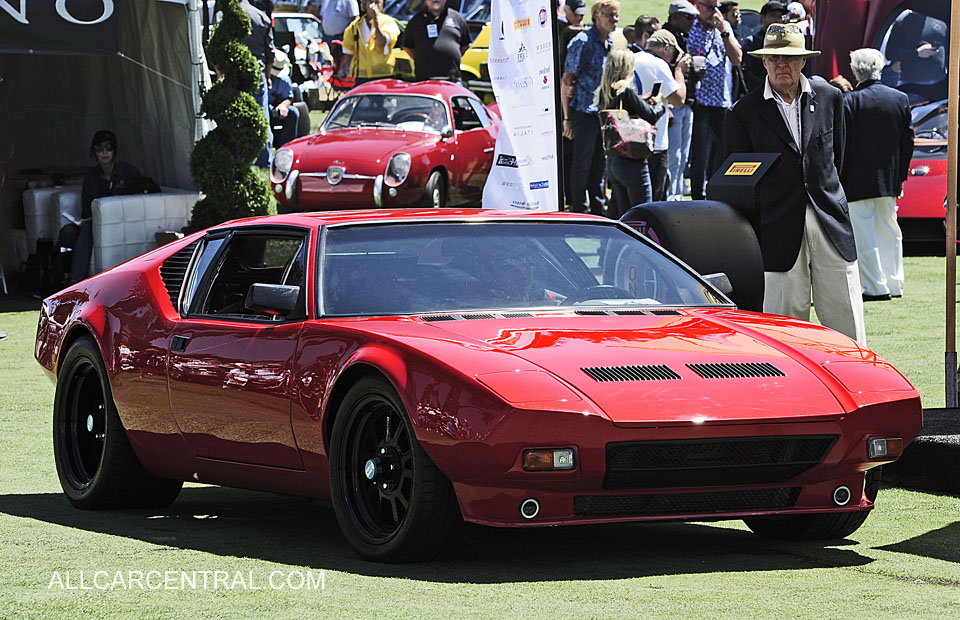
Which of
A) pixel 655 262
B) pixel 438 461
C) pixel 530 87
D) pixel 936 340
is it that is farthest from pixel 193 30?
pixel 438 461

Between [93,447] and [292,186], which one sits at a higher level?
[292,186]

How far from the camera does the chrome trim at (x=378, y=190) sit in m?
17.8

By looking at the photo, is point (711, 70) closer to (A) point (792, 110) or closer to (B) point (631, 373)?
(A) point (792, 110)

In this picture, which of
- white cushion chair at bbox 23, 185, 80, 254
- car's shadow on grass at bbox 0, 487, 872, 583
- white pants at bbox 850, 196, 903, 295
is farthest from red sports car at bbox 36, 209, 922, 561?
white cushion chair at bbox 23, 185, 80, 254

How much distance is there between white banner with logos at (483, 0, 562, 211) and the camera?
10.6 metres

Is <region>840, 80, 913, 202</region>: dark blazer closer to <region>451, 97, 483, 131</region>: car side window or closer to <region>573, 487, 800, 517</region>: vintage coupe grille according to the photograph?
<region>451, 97, 483, 131</region>: car side window

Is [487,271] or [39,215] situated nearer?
[487,271]

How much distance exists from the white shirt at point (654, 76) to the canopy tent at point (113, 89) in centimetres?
452

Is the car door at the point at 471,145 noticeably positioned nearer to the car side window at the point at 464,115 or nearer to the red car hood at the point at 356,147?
the car side window at the point at 464,115

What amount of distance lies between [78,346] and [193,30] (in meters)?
10.1

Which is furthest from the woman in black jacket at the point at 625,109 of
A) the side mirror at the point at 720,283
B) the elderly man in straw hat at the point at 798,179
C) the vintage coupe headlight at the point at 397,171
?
the side mirror at the point at 720,283

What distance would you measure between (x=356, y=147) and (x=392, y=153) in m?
0.52

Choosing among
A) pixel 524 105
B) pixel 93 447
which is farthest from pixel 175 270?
pixel 524 105

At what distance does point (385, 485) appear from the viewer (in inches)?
209
